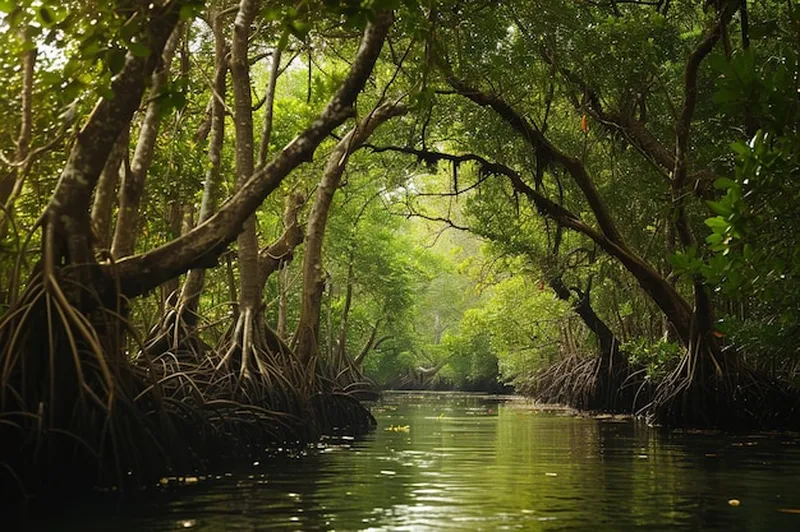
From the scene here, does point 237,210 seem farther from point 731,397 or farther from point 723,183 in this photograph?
point 731,397

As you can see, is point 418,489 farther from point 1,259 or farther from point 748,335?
point 748,335

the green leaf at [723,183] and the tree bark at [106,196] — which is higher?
the tree bark at [106,196]

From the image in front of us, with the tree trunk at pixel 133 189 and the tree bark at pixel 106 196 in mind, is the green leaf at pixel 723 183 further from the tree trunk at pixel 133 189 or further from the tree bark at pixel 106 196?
the tree trunk at pixel 133 189

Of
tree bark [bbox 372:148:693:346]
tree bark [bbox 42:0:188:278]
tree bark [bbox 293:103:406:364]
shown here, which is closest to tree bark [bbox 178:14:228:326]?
tree bark [bbox 293:103:406:364]

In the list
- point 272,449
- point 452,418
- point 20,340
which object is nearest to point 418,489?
point 20,340

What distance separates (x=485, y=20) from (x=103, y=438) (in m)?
6.86

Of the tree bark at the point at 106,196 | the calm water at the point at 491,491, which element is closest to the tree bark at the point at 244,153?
the calm water at the point at 491,491

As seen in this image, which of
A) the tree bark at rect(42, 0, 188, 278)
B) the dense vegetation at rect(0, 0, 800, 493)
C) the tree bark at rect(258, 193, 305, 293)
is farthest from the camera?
the tree bark at rect(258, 193, 305, 293)

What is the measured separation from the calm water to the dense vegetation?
2.44 feet

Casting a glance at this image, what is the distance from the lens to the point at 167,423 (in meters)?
6.66

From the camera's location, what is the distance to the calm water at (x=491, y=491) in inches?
193

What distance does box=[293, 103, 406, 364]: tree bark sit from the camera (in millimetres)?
12398

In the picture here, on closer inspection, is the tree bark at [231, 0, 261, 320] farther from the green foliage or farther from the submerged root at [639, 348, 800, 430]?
the green foliage

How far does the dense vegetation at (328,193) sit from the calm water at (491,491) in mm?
→ 745
